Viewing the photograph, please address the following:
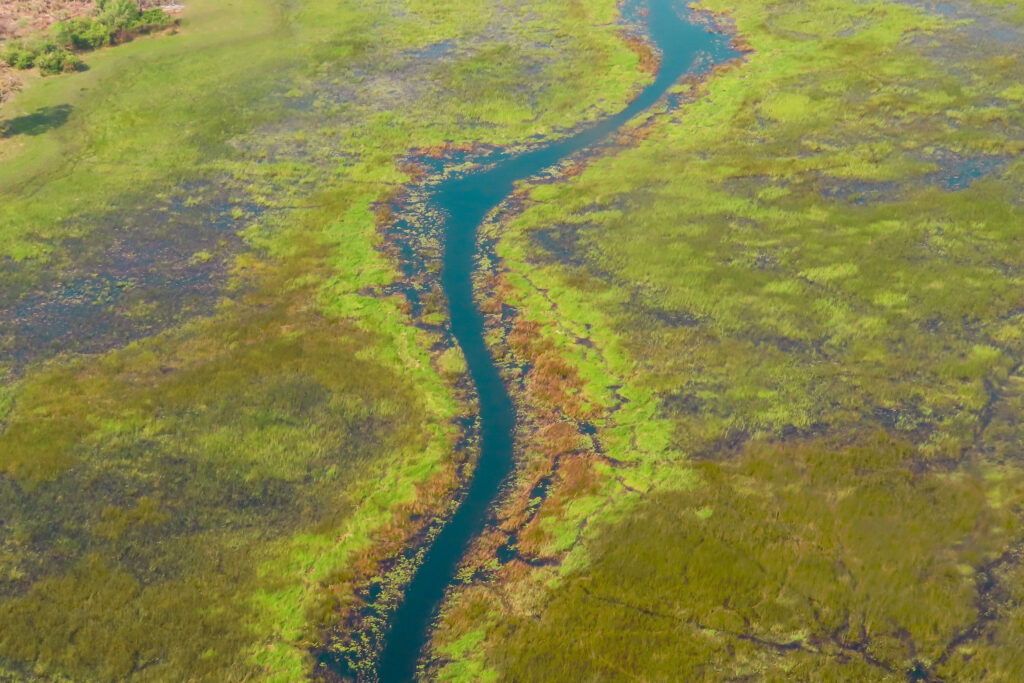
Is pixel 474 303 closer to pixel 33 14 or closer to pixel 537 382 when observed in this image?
pixel 537 382

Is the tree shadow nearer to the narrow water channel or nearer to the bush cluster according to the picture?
the bush cluster

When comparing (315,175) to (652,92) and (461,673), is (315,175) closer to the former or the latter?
(652,92)

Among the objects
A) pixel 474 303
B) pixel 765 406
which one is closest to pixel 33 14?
pixel 474 303

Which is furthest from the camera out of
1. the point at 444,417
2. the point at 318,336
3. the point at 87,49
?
the point at 87,49

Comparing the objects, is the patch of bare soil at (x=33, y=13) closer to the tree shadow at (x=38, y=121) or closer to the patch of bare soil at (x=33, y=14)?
the patch of bare soil at (x=33, y=14)

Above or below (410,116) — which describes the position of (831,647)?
below

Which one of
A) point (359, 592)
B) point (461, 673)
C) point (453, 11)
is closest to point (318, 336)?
point (359, 592)

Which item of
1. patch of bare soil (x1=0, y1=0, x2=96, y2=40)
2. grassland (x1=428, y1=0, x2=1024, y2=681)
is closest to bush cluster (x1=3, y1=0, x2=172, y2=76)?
patch of bare soil (x1=0, y1=0, x2=96, y2=40)

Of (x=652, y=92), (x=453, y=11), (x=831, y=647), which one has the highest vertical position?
(x=453, y=11)

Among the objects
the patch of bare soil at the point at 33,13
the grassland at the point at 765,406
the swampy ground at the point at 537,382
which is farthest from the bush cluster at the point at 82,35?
the grassland at the point at 765,406
